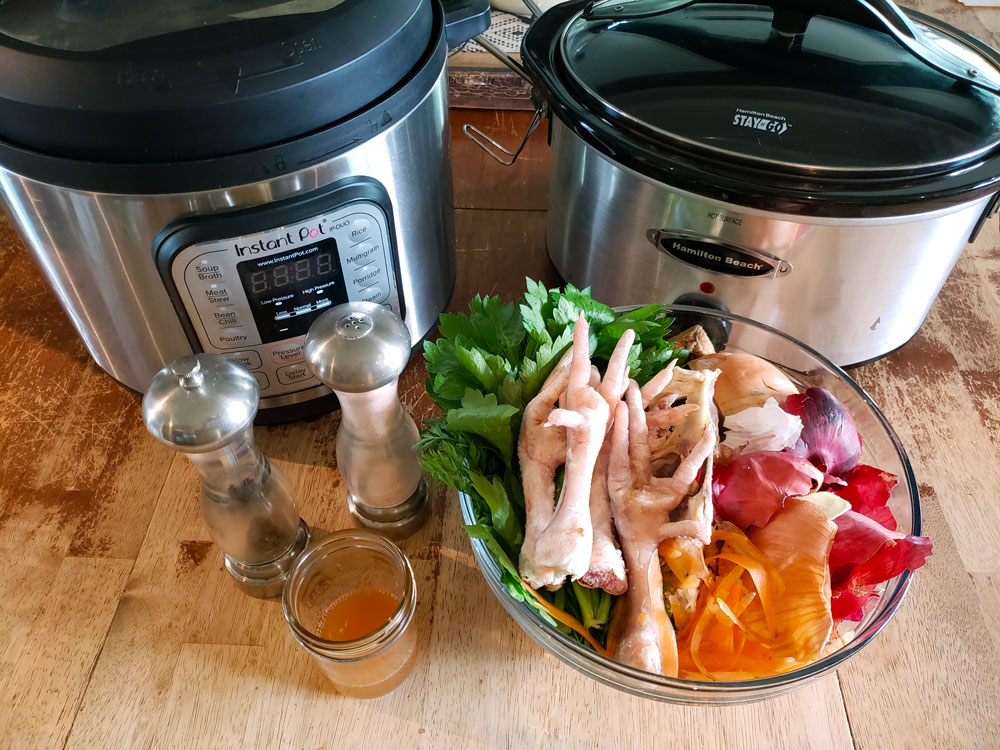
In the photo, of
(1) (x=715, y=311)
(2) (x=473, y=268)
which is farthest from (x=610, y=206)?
(2) (x=473, y=268)

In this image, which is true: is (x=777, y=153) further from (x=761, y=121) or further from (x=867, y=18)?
(x=867, y=18)

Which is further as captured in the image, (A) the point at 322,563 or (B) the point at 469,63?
(B) the point at 469,63

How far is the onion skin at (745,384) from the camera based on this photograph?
547mm

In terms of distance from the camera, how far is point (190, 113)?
45cm

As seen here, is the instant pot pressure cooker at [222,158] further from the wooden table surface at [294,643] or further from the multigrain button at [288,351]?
the wooden table surface at [294,643]

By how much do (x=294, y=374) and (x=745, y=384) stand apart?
1.19 feet

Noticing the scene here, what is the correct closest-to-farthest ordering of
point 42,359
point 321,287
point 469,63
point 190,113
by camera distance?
point 190,113 → point 321,287 → point 42,359 → point 469,63

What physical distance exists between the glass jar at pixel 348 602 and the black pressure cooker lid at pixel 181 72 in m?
0.28

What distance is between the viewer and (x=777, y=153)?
1.81ft

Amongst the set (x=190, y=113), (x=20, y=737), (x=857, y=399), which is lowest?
(x=20, y=737)

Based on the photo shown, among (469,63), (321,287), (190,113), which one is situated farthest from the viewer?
(469,63)

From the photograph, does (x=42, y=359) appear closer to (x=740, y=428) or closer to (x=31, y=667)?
(x=31, y=667)

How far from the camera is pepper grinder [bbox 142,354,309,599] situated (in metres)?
0.44

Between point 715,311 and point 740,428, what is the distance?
0.14 metres
